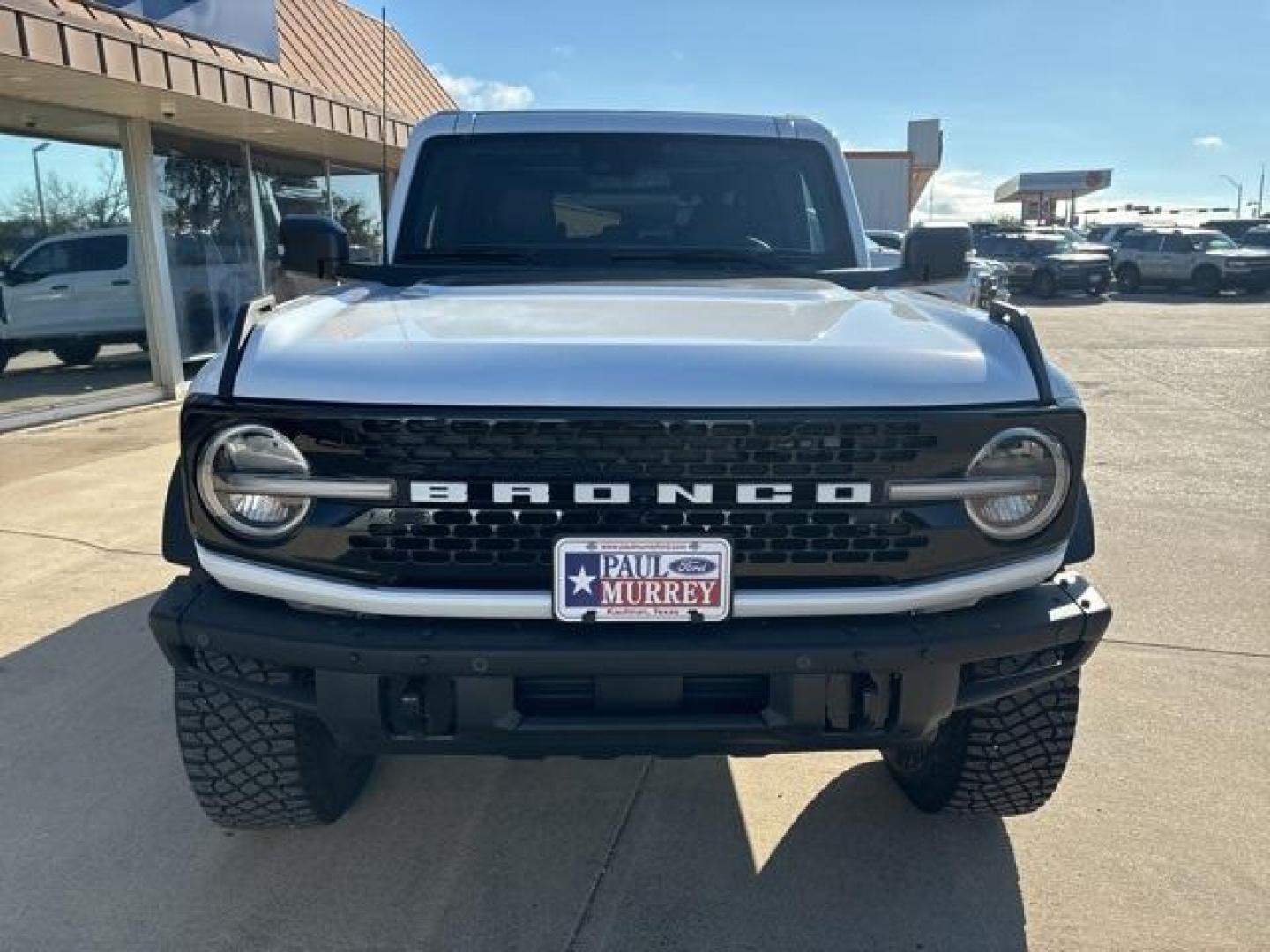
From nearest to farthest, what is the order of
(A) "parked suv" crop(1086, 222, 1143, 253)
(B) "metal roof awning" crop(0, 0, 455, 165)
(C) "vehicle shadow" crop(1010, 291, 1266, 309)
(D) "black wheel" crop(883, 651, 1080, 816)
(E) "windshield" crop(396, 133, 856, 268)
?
(D) "black wheel" crop(883, 651, 1080, 816) → (E) "windshield" crop(396, 133, 856, 268) → (B) "metal roof awning" crop(0, 0, 455, 165) → (C) "vehicle shadow" crop(1010, 291, 1266, 309) → (A) "parked suv" crop(1086, 222, 1143, 253)

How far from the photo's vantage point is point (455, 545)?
2094mm

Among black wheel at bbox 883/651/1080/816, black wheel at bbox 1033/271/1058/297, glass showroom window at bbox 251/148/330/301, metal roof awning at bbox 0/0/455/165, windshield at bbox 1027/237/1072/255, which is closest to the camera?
→ black wheel at bbox 883/651/1080/816

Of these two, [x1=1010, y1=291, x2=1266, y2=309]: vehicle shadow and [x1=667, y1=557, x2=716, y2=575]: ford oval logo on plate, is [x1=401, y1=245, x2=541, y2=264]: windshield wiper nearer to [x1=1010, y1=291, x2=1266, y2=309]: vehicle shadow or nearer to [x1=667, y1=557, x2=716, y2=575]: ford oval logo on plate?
[x1=667, y1=557, x2=716, y2=575]: ford oval logo on plate

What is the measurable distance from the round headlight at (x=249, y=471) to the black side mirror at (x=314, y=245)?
1.38m

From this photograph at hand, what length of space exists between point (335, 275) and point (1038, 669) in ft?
7.90

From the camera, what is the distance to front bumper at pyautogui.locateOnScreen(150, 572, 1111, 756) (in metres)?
2.02

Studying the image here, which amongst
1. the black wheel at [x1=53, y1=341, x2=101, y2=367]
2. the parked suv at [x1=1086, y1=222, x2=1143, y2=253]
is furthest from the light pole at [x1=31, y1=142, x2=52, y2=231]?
the parked suv at [x1=1086, y1=222, x2=1143, y2=253]

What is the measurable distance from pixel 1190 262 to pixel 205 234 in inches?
911

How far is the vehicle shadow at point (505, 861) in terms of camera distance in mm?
2436

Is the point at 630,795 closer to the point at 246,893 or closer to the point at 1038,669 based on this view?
the point at 246,893

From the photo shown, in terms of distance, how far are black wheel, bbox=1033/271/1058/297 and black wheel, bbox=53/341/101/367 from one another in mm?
21906

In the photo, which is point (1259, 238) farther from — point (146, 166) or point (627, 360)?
point (627, 360)

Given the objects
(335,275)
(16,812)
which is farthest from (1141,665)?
(16,812)

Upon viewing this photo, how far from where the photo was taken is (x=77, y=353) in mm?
9789
